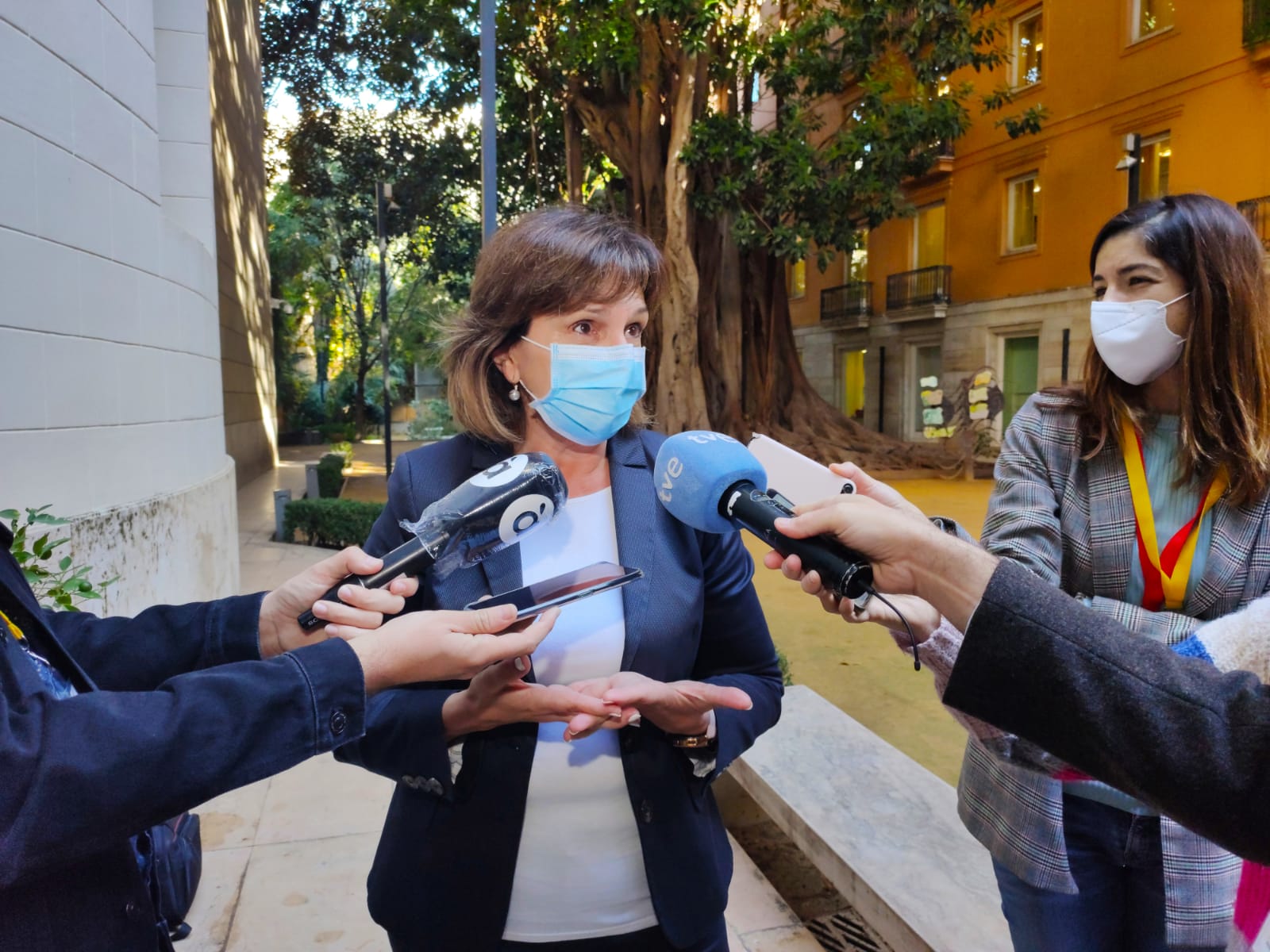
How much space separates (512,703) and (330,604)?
0.33 meters

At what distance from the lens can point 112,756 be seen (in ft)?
2.91

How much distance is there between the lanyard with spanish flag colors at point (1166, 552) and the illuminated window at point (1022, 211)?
56.6 feet

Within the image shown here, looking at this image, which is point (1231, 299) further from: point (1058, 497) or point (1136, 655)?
point (1136, 655)

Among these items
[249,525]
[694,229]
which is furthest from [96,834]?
[694,229]

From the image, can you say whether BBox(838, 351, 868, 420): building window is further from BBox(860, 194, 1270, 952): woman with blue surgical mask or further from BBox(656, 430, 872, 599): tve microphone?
BBox(656, 430, 872, 599): tve microphone

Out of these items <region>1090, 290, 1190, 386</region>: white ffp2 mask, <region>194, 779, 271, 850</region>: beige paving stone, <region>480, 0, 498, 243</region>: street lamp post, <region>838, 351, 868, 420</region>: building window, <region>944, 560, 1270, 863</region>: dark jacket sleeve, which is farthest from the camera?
<region>838, 351, 868, 420</region>: building window

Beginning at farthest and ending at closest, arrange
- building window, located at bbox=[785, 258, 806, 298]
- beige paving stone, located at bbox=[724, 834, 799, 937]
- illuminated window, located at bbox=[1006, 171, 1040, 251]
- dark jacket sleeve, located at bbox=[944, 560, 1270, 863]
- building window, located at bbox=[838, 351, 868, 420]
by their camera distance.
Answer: building window, located at bbox=[785, 258, 806, 298], building window, located at bbox=[838, 351, 868, 420], illuminated window, located at bbox=[1006, 171, 1040, 251], beige paving stone, located at bbox=[724, 834, 799, 937], dark jacket sleeve, located at bbox=[944, 560, 1270, 863]

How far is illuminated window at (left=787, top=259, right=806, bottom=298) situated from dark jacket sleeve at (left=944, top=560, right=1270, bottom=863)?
940 inches

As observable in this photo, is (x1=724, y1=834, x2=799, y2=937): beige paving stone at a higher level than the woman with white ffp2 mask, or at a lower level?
lower

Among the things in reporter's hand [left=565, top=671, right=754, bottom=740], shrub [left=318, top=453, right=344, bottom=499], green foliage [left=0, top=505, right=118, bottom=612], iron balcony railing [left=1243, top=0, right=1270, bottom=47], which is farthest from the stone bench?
iron balcony railing [left=1243, top=0, right=1270, bottom=47]

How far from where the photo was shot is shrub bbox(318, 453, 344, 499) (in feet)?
42.2

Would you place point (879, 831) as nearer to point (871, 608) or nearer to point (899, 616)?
point (871, 608)

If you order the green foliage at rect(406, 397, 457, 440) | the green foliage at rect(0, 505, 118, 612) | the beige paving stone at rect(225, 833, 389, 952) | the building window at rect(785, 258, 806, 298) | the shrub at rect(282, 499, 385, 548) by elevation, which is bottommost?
the beige paving stone at rect(225, 833, 389, 952)

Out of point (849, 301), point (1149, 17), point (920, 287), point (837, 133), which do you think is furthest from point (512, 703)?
point (849, 301)
